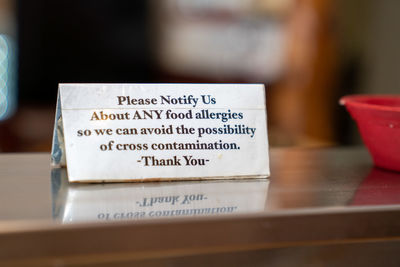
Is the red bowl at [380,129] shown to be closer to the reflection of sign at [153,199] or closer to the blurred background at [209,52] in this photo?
the reflection of sign at [153,199]

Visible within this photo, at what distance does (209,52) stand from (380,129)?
113 inches

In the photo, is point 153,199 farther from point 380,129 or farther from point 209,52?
point 209,52

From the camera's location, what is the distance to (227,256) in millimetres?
525

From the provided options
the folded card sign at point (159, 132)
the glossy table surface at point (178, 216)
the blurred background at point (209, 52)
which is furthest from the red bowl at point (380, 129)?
the blurred background at point (209, 52)

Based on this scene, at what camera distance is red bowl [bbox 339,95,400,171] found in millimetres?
694

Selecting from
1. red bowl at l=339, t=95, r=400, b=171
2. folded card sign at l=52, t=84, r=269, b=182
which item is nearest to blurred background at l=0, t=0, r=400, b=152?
red bowl at l=339, t=95, r=400, b=171

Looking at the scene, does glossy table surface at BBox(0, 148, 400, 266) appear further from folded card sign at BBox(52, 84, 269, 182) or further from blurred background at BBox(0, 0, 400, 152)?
blurred background at BBox(0, 0, 400, 152)

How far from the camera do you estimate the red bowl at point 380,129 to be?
0.69 m

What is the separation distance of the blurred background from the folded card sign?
7.35 feet

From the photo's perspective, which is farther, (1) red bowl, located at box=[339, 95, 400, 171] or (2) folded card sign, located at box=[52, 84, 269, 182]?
(1) red bowl, located at box=[339, 95, 400, 171]

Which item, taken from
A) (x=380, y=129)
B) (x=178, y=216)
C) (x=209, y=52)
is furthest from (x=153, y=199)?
(x=209, y=52)

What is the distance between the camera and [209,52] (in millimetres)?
3504

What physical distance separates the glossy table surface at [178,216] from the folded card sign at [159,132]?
0.8 inches

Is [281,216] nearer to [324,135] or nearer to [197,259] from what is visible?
[197,259]
